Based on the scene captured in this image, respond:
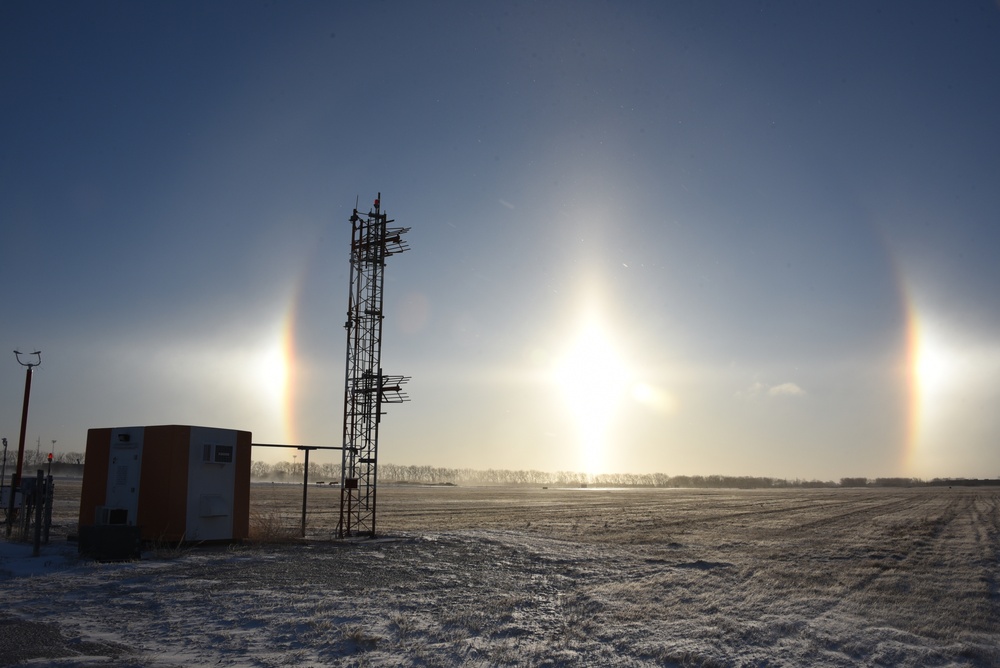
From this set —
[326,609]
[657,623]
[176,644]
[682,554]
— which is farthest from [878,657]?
[682,554]

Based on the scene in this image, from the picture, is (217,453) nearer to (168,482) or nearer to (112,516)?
(168,482)

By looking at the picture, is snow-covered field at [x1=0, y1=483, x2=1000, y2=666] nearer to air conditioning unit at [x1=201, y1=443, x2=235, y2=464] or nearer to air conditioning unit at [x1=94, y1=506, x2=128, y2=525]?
air conditioning unit at [x1=94, y1=506, x2=128, y2=525]

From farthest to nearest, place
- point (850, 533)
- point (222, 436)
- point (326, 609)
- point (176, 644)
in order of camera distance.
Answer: point (850, 533), point (222, 436), point (326, 609), point (176, 644)

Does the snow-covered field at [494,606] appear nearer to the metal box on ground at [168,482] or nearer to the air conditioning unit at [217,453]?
the metal box on ground at [168,482]

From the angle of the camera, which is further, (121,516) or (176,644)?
(121,516)

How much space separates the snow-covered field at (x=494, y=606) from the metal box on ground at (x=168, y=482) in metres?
1.06

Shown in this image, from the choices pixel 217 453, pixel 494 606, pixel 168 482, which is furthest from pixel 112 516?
pixel 494 606

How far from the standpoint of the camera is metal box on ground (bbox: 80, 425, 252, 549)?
21125 mm

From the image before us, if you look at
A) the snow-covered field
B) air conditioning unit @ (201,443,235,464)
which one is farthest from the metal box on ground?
the snow-covered field

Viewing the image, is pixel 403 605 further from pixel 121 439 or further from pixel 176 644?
pixel 121 439

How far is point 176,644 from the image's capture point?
10531mm

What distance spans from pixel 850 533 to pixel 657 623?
23566 mm

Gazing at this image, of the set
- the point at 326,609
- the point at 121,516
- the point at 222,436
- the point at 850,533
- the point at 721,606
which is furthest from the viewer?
the point at 850,533

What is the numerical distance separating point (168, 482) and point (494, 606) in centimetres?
1168
